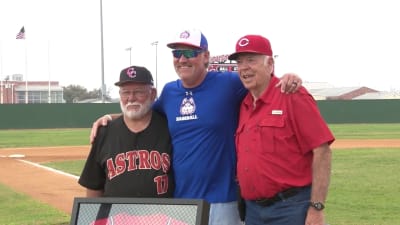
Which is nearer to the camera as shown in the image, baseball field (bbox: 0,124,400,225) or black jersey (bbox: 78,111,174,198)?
black jersey (bbox: 78,111,174,198)

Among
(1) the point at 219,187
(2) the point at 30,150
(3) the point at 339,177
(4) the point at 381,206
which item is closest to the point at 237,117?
(1) the point at 219,187

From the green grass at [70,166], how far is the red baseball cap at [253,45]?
12.1 metres

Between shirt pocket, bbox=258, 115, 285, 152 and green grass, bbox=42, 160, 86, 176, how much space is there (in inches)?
480

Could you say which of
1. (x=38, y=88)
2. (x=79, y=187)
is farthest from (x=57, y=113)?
(x=38, y=88)

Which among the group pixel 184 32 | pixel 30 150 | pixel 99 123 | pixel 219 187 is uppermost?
pixel 184 32

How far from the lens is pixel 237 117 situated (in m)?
4.09

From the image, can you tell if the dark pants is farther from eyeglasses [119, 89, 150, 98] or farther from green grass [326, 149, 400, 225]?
green grass [326, 149, 400, 225]

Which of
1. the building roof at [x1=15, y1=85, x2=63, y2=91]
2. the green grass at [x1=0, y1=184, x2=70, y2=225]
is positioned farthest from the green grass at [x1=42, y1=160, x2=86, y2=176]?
the building roof at [x1=15, y1=85, x2=63, y2=91]

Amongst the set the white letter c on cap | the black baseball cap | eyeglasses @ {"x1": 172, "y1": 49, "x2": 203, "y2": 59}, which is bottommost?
the black baseball cap

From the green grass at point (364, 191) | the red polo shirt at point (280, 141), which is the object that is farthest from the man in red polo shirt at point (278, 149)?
the green grass at point (364, 191)

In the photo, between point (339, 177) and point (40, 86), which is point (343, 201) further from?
point (40, 86)

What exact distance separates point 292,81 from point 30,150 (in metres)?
22.6

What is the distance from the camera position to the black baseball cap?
3.96m

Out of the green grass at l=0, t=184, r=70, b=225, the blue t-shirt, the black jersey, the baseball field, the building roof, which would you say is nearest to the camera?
the black jersey
